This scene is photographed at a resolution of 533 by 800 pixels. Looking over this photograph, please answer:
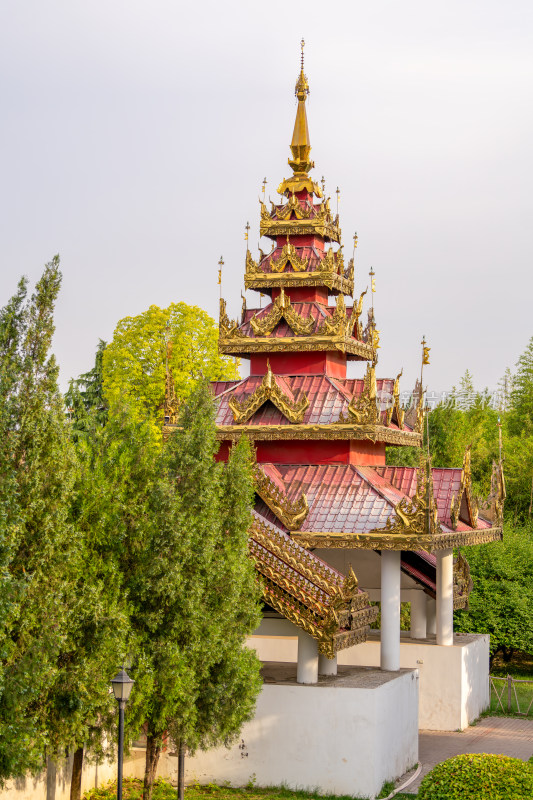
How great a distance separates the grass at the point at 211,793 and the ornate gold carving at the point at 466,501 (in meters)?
5.63

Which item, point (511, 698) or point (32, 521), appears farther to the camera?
point (511, 698)

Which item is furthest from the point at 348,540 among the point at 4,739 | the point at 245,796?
the point at 4,739

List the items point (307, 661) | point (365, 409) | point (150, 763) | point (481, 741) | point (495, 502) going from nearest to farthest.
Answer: point (150, 763)
point (307, 661)
point (365, 409)
point (481, 741)
point (495, 502)

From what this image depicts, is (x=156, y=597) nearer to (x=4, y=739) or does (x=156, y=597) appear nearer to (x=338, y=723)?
(x=4, y=739)

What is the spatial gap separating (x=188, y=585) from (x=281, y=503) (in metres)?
5.43

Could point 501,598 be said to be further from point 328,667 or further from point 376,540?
point 376,540

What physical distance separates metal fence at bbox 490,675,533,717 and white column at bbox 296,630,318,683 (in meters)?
8.32

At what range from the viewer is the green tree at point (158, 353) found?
39.4 m

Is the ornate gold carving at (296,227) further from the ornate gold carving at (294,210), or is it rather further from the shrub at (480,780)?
the shrub at (480,780)

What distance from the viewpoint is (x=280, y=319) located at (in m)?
23.1

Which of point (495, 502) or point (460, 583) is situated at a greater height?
point (495, 502)

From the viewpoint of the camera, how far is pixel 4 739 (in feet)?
40.3

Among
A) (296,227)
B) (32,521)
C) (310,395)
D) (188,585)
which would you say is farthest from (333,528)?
(32,521)

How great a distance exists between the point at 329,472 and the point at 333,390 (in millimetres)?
1747
